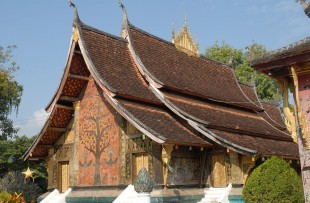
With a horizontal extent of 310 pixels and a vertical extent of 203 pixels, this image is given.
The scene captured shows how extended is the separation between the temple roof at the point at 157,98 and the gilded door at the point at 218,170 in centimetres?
80

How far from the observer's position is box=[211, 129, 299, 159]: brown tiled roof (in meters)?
13.5

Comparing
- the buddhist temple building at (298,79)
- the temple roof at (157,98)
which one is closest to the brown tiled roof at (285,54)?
the buddhist temple building at (298,79)

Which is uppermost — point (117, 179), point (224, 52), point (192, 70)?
point (224, 52)

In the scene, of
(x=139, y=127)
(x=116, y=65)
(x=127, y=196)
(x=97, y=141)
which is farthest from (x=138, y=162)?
(x=116, y=65)

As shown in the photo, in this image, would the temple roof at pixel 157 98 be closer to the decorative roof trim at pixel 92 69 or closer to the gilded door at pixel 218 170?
the decorative roof trim at pixel 92 69

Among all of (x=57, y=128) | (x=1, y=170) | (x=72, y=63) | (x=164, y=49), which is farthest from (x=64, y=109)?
(x=1, y=170)

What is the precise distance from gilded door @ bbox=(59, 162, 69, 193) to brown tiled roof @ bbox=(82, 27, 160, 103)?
14.4 feet

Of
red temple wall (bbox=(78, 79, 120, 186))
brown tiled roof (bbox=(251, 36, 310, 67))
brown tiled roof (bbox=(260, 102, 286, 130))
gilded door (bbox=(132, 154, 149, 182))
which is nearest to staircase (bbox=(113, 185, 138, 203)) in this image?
gilded door (bbox=(132, 154, 149, 182))

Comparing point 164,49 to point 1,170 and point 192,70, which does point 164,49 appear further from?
point 1,170

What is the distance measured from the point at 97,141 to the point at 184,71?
5.25 metres

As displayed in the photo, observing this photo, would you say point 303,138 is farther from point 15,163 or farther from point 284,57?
point 15,163

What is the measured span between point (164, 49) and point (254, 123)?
5.10 metres

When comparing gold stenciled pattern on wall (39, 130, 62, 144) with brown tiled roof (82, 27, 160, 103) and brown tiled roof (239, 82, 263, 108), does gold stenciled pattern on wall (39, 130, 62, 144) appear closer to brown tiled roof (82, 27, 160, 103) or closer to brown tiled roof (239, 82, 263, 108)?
brown tiled roof (82, 27, 160, 103)

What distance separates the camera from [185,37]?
19203mm
